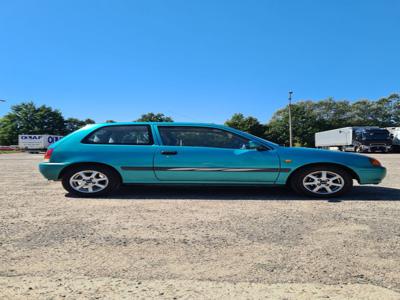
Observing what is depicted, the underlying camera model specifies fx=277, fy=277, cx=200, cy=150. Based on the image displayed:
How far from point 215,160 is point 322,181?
1.87 m

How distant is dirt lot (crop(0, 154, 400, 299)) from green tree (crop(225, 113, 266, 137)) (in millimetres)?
60176

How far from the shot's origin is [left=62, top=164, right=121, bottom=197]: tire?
4.81 m

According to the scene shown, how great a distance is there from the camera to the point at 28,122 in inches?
2522

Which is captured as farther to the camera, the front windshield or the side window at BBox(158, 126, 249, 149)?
the front windshield

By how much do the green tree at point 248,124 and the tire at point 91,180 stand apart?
59.6m

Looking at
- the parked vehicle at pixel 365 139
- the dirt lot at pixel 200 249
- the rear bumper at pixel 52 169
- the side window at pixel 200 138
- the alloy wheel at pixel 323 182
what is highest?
the parked vehicle at pixel 365 139

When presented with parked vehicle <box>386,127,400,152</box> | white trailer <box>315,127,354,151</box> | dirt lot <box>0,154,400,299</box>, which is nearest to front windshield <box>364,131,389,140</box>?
parked vehicle <box>386,127,400,152</box>

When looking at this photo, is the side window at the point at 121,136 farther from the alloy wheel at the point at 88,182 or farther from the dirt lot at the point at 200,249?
the dirt lot at the point at 200,249

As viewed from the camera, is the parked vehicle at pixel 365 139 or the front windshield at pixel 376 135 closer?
the parked vehicle at pixel 365 139

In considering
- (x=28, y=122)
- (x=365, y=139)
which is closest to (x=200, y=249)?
(x=365, y=139)

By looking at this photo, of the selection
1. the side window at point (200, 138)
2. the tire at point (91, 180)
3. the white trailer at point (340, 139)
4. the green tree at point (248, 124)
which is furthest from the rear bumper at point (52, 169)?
the green tree at point (248, 124)

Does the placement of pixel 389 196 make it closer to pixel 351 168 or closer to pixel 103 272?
pixel 351 168

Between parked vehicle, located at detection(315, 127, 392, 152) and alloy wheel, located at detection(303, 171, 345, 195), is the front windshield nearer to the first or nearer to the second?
parked vehicle, located at detection(315, 127, 392, 152)

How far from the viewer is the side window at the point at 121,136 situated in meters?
4.89
